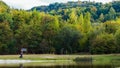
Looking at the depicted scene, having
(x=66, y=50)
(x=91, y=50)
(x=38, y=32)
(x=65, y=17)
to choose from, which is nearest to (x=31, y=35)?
(x=38, y=32)

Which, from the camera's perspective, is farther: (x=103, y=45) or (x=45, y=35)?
(x=45, y=35)

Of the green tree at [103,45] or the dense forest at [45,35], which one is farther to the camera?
the dense forest at [45,35]

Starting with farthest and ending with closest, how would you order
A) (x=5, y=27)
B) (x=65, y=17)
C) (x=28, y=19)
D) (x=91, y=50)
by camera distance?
(x=65, y=17)
(x=28, y=19)
(x=5, y=27)
(x=91, y=50)

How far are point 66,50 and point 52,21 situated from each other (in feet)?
37.2

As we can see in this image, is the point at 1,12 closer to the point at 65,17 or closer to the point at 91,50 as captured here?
the point at 91,50

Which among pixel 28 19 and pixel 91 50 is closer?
pixel 91 50

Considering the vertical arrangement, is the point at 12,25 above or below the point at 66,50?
above

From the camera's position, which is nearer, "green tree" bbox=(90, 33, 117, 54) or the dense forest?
"green tree" bbox=(90, 33, 117, 54)

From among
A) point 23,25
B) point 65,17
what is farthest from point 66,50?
point 65,17

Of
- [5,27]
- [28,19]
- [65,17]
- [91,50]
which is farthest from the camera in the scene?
[65,17]

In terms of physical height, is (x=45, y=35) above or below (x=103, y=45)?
above

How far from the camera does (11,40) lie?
122250 mm

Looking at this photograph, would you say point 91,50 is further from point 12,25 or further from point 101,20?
point 101,20

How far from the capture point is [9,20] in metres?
128
